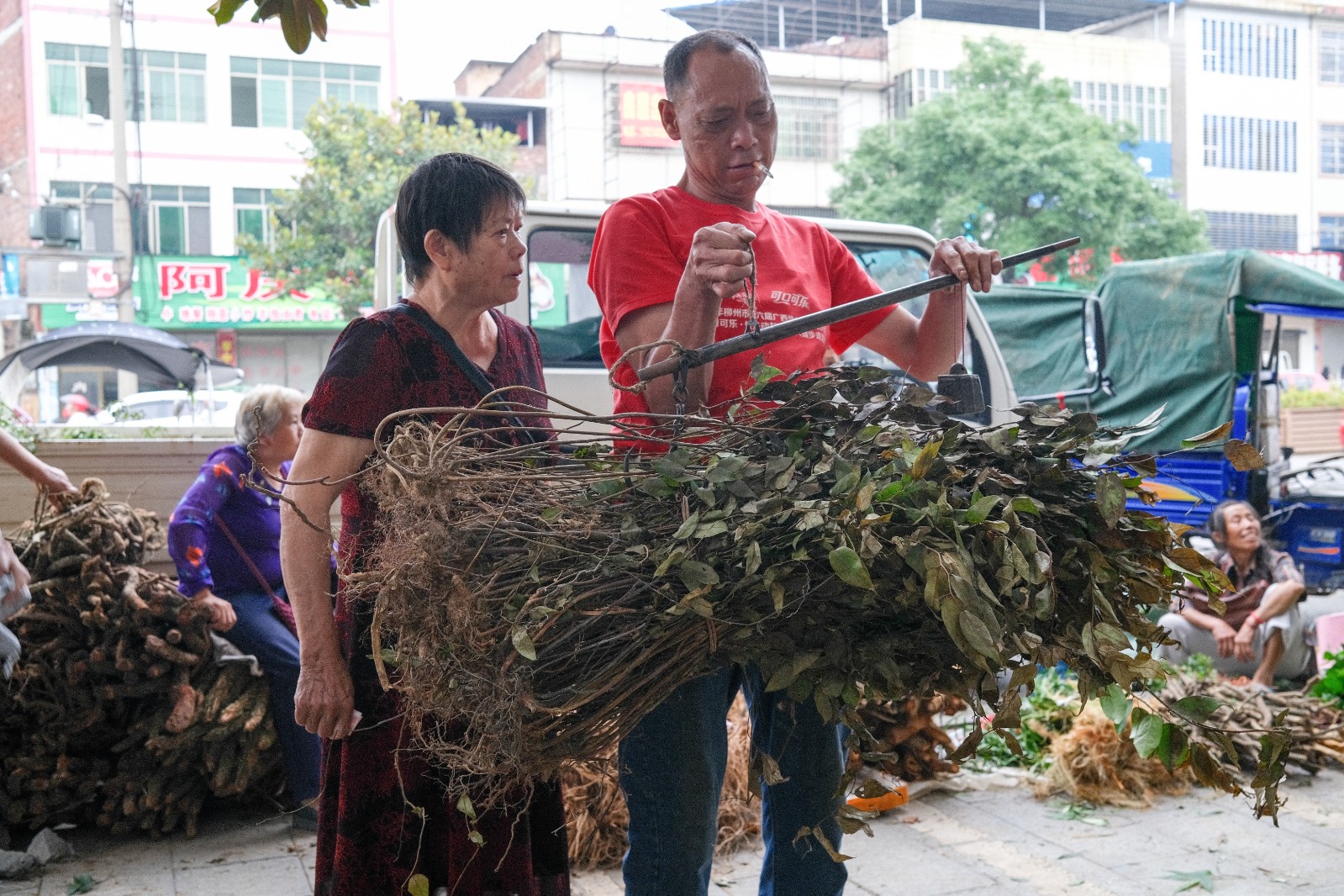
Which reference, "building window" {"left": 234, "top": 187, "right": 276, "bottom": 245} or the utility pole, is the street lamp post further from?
"building window" {"left": 234, "top": 187, "right": 276, "bottom": 245}

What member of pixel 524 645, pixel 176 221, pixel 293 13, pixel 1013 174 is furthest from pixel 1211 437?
pixel 176 221

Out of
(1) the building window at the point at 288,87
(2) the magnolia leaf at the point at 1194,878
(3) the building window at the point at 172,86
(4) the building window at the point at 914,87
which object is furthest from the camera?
(4) the building window at the point at 914,87

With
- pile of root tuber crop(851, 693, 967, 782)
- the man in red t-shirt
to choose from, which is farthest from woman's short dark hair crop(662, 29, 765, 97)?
pile of root tuber crop(851, 693, 967, 782)

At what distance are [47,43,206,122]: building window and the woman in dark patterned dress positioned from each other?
24593 millimetres

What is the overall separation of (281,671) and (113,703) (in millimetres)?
535

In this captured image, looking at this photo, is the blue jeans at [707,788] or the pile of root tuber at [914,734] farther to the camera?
the pile of root tuber at [914,734]

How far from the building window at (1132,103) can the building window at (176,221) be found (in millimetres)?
21444

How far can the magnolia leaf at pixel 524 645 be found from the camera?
1373mm

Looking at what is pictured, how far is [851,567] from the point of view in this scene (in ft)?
4.37

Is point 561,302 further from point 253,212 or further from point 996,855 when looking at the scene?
point 253,212

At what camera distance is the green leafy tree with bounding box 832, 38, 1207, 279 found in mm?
21125

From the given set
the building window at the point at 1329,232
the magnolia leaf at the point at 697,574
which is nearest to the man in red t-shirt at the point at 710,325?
the magnolia leaf at the point at 697,574

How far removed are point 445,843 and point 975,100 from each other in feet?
71.4

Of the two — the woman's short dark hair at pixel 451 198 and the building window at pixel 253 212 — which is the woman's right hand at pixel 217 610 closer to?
the woman's short dark hair at pixel 451 198
